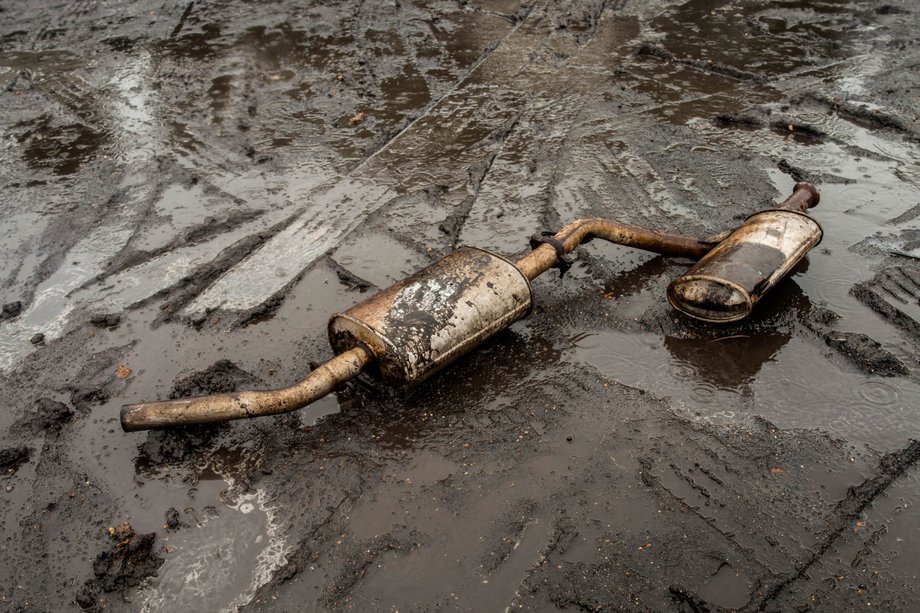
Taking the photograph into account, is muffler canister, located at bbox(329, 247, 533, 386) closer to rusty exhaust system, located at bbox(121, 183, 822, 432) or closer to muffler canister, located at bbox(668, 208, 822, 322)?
rusty exhaust system, located at bbox(121, 183, 822, 432)

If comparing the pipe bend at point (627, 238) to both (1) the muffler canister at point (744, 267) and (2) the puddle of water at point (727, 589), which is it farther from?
(2) the puddle of water at point (727, 589)

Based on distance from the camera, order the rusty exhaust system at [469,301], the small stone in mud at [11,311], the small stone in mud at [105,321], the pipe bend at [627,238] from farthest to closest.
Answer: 1. the small stone in mud at [11,311]
2. the small stone in mud at [105,321]
3. the pipe bend at [627,238]
4. the rusty exhaust system at [469,301]

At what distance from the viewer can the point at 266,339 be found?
14.5ft

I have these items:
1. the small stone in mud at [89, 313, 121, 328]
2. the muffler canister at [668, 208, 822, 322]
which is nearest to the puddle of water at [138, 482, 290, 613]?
the small stone in mud at [89, 313, 121, 328]

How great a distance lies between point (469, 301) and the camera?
3.76 meters

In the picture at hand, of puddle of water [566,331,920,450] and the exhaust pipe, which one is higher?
the exhaust pipe

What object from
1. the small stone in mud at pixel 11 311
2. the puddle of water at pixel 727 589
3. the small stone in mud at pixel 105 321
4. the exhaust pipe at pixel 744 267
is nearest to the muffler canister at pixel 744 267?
the exhaust pipe at pixel 744 267

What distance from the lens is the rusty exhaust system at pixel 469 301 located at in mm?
3449

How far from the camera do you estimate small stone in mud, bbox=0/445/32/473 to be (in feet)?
→ 11.9

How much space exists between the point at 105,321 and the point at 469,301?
106 inches

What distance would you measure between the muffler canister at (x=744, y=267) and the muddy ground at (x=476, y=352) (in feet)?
0.68

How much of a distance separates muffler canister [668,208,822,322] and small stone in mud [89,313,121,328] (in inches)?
151

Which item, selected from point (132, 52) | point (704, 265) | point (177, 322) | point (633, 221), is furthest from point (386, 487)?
point (132, 52)

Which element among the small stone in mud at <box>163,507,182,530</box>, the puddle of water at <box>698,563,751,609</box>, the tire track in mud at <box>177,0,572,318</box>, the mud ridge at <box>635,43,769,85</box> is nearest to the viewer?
the puddle of water at <box>698,563,751,609</box>
